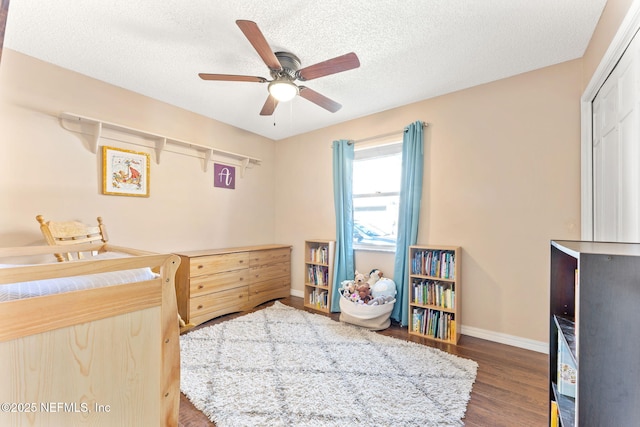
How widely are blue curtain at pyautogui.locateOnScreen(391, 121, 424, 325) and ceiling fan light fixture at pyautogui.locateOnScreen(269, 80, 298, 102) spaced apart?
1.48 metres

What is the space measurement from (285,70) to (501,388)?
8.96 feet

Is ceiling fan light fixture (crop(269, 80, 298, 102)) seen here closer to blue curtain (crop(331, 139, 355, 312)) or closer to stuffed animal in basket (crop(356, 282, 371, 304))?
blue curtain (crop(331, 139, 355, 312))

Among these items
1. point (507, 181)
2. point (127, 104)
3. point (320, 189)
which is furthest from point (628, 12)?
point (127, 104)

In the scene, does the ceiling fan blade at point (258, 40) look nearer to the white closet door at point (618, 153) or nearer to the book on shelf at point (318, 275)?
the white closet door at point (618, 153)

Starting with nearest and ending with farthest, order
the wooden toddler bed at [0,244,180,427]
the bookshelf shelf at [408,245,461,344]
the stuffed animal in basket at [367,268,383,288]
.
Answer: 1. the wooden toddler bed at [0,244,180,427]
2. the bookshelf shelf at [408,245,461,344]
3. the stuffed animal in basket at [367,268,383,288]

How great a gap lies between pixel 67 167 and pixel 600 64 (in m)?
4.09

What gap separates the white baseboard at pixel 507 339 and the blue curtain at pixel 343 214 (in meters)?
1.37

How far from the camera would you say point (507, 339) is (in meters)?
2.44

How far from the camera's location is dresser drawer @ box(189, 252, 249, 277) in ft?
9.25

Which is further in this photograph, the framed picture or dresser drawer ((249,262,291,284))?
dresser drawer ((249,262,291,284))

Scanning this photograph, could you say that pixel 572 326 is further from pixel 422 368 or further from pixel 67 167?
pixel 67 167

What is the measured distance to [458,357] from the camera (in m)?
2.20

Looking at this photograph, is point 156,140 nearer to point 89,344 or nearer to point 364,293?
point 89,344

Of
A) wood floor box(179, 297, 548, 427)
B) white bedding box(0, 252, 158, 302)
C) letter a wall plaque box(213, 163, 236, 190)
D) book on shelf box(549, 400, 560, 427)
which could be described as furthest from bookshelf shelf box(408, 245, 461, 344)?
letter a wall plaque box(213, 163, 236, 190)
